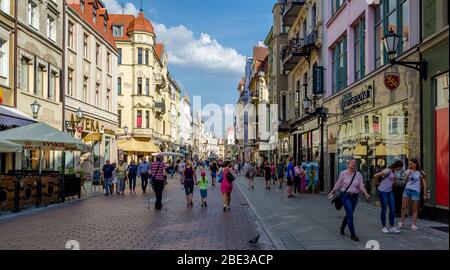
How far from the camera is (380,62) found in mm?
16484

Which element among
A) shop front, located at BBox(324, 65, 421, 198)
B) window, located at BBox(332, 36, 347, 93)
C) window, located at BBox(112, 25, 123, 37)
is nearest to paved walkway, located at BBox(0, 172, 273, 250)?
shop front, located at BBox(324, 65, 421, 198)

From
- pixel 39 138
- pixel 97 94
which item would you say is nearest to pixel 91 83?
pixel 97 94

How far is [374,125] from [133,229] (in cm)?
987

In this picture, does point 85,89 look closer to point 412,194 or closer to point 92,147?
point 92,147

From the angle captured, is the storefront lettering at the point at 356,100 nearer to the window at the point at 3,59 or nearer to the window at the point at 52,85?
the window at the point at 3,59

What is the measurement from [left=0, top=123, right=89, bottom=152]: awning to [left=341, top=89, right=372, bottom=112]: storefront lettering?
34.4 ft

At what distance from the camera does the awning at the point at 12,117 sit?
1927 cm

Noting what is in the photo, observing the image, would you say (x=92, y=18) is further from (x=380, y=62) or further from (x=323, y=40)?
(x=380, y=62)

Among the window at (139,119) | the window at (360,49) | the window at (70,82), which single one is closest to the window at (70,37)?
the window at (70,82)

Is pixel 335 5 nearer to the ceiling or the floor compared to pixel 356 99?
nearer to the ceiling

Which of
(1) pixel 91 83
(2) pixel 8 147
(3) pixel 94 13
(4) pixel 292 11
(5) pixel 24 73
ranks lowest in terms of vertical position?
(2) pixel 8 147

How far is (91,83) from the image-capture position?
114ft

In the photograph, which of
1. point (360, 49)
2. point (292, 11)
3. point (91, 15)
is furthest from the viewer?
point (91, 15)

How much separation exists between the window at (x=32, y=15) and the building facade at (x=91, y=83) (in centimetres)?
473
